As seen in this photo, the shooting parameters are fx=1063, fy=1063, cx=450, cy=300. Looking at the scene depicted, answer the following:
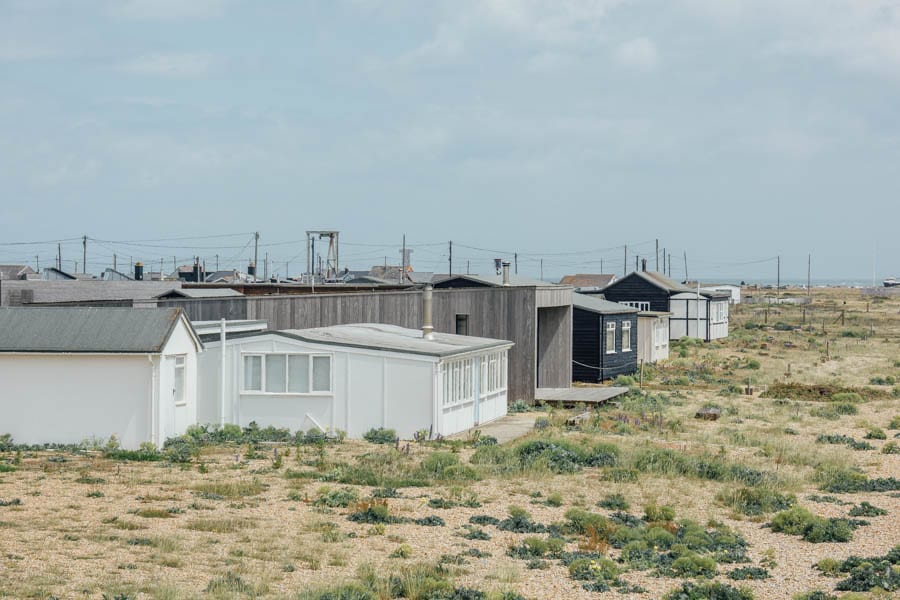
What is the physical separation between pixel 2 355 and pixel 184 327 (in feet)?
13.4

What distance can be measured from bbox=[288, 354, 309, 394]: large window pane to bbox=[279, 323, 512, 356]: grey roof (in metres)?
0.60

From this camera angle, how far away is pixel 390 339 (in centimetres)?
2944

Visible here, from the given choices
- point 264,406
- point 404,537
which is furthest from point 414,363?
point 404,537

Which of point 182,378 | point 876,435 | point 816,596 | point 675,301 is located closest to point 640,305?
point 675,301

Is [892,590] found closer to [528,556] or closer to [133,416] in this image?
[528,556]

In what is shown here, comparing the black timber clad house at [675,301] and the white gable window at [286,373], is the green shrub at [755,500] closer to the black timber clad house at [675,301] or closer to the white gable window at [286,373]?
the white gable window at [286,373]

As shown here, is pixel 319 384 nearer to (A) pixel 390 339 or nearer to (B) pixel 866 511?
(A) pixel 390 339

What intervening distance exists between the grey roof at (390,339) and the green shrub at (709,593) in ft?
44.2

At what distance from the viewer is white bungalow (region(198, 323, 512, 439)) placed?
26891 mm

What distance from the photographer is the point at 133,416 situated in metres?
23.8

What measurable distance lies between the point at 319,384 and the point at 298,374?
594 millimetres

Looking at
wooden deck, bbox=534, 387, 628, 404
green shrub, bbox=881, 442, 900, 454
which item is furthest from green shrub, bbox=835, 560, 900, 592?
wooden deck, bbox=534, 387, 628, 404

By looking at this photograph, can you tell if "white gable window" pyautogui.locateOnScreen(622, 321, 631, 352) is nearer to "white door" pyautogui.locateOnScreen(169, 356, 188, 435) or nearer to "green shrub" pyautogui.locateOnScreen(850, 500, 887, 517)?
"white door" pyautogui.locateOnScreen(169, 356, 188, 435)

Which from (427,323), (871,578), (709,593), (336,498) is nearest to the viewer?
(709,593)
